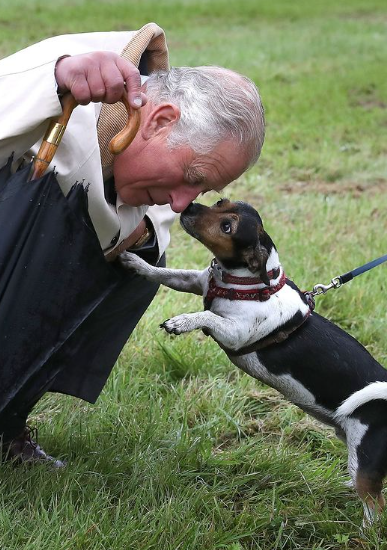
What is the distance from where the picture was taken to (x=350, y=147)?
7254mm

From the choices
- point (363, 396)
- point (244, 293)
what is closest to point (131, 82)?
point (244, 293)

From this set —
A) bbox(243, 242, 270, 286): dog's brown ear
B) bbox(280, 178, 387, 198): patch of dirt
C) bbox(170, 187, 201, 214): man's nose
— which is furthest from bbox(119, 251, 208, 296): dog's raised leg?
bbox(280, 178, 387, 198): patch of dirt

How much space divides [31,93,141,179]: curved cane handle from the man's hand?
1.1 inches

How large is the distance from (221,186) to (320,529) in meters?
1.14

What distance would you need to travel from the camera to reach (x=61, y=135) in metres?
2.15

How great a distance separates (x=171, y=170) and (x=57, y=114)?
41 cm

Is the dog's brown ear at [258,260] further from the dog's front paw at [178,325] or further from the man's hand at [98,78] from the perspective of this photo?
the man's hand at [98,78]

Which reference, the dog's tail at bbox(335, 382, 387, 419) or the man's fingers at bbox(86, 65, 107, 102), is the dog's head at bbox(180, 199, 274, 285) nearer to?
the dog's tail at bbox(335, 382, 387, 419)

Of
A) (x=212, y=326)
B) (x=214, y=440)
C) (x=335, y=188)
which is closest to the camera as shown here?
(x=212, y=326)

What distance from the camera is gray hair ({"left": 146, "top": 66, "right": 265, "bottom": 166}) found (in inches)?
94.5

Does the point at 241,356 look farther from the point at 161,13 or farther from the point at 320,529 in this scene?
the point at 161,13

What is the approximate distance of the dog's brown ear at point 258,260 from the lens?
2.65 meters

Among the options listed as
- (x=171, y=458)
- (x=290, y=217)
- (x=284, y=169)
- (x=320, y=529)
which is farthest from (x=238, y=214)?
(x=284, y=169)

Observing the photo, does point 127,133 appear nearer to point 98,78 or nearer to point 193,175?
point 98,78
